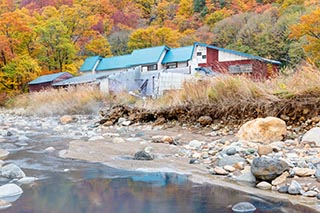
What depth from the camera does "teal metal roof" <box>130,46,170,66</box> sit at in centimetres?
3091

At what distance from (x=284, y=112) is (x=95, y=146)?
348cm

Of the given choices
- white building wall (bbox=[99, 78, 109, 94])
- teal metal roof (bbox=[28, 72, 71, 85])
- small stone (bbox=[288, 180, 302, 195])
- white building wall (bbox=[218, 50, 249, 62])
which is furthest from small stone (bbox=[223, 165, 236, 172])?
teal metal roof (bbox=[28, 72, 71, 85])

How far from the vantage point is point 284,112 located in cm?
626

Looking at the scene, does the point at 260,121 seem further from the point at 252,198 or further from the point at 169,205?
the point at 169,205

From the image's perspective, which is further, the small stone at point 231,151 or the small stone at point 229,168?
the small stone at point 231,151

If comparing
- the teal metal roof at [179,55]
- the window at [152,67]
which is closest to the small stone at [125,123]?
the teal metal roof at [179,55]

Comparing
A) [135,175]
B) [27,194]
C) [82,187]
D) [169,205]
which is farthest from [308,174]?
[27,194]

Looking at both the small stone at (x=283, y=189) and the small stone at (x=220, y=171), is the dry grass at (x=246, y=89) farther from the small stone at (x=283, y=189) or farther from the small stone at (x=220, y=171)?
the small stone at (x=283, y=189)

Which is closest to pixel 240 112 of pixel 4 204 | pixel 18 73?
pixel 4 204

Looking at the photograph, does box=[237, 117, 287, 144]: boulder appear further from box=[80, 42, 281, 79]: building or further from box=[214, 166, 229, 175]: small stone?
box=[80, 42, 281, 79]: building

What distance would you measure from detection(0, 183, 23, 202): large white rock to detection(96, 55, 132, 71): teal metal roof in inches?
1161

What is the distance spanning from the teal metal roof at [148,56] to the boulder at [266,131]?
25003 mm

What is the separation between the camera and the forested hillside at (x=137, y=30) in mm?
30406

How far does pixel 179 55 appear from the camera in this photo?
30.8 metres
